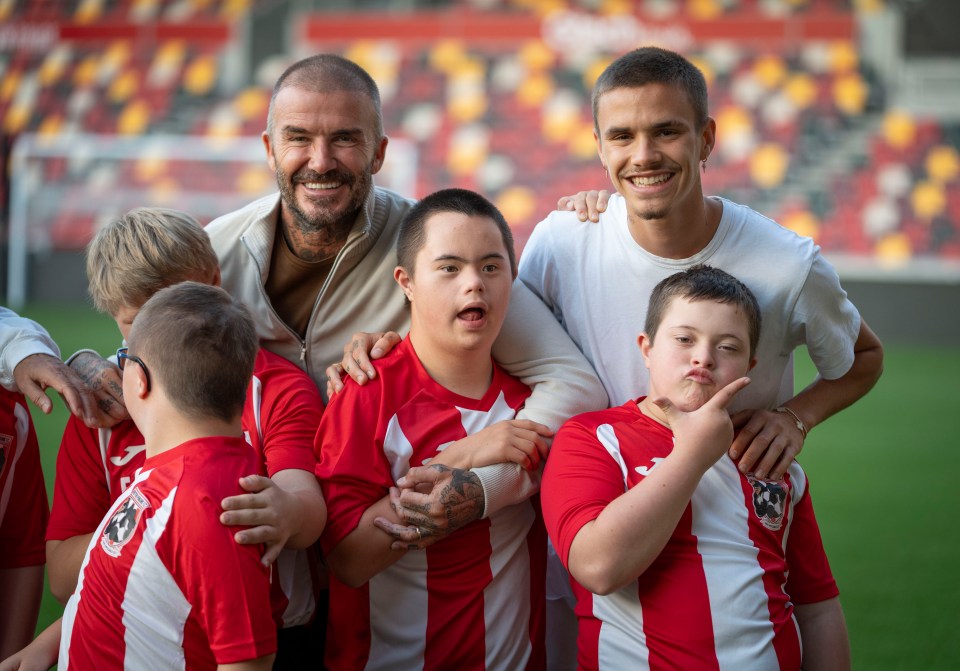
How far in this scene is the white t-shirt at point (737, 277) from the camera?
212cm

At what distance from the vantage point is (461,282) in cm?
196

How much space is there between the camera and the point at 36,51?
1625 centimetres

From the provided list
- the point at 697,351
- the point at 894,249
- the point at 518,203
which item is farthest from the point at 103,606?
the point at 894,249

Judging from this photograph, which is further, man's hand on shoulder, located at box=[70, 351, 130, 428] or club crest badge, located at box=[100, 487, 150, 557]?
man's hand on shoulder, located at box=[70, 351, 130, 428]

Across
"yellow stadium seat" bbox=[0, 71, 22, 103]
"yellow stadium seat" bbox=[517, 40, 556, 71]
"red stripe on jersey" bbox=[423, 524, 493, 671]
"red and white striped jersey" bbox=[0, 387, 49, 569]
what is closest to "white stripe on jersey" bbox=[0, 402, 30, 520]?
"red and white striped jersey" bbox=[0, 387, 49, 569]

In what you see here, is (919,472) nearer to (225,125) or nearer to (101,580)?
(101,580)

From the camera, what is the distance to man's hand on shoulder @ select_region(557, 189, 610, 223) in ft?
7.65

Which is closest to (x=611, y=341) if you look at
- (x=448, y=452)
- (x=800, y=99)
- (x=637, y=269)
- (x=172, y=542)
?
(x=637, y=269)

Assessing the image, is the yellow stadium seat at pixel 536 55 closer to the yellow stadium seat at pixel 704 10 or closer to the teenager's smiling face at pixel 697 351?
the yellow stadium seat at pixel 704 10

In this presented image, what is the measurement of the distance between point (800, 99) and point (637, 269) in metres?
13.1

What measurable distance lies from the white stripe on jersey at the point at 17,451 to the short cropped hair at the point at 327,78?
89 cm

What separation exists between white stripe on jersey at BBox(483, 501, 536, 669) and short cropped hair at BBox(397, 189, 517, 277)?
546 mm

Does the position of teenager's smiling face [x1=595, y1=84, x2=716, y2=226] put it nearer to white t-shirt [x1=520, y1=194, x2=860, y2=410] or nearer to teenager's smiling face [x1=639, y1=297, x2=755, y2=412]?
white t-shirt [x1=520, y1=194, x2=860, y2=410]

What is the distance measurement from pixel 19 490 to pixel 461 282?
1.17 metres
